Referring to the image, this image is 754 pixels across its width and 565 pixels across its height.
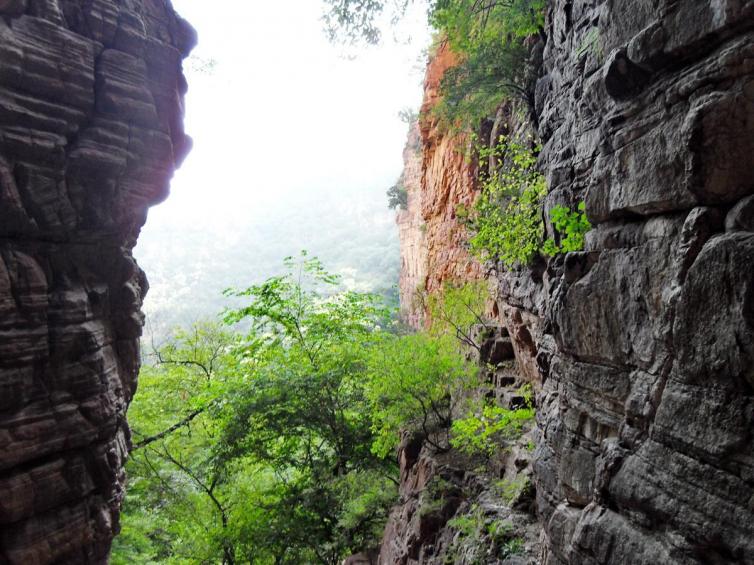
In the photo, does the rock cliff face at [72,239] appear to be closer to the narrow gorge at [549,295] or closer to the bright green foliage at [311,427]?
the narrow gorge at [549,295]

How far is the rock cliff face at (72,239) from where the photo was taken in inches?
326

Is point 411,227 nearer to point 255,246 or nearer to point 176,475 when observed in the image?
point 176,475

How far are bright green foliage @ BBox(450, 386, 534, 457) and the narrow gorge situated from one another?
36cm

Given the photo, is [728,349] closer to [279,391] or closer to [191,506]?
[279,391]

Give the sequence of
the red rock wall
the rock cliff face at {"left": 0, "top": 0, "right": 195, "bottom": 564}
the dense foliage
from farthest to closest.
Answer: the red rock wall < the dense foliage < the rock cliff face at {"left": 0, "top": 0, "right": 195, "bottom": 564}

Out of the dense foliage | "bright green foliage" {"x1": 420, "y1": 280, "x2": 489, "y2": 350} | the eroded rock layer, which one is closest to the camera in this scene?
the eroded rock layer

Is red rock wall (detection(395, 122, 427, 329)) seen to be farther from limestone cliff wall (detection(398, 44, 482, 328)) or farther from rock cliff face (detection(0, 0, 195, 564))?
rock cliff face (detection(0, 0, 195, 564))

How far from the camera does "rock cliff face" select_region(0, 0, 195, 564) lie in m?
8.29

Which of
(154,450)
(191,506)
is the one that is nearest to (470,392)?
(191,506)

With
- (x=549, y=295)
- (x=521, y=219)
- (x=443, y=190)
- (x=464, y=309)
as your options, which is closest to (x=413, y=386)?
(x=464, y=309)

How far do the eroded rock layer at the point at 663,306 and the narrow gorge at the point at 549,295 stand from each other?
0.07 feet

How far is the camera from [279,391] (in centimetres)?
1367

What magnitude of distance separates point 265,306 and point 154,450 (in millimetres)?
6312

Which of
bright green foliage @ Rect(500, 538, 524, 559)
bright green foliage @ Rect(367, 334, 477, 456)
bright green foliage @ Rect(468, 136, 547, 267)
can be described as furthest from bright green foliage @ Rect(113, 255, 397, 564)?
bright green foliage @ Rect(468, 136, 547, 267)
